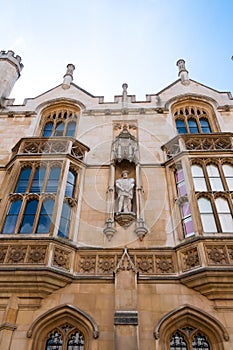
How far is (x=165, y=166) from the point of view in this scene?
418 inches

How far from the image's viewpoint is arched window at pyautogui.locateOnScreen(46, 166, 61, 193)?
30.4 feet

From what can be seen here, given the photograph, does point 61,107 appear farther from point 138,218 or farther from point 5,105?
point 138,218

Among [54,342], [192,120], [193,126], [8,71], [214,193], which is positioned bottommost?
[54,342]

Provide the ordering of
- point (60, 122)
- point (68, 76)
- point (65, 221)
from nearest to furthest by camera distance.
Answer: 1. point (65, 221)
2. point (60, 122)
3. point (68, 76)

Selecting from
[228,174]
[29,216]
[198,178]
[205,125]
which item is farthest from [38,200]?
[205,125]

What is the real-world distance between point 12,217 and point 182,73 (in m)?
11.9

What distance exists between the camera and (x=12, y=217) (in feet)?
28.2

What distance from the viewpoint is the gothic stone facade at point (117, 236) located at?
6746 millimetres

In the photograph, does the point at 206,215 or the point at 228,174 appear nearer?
the point at 206,215

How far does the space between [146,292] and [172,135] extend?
6.84 m

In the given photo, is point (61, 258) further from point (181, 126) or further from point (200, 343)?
point (181, 126)

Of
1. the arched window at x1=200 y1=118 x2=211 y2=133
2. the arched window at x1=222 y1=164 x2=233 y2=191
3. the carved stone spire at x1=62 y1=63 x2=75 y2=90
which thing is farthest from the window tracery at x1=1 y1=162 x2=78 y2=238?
the carved stone spire at x1=62 y1=63 x2=75 y2=90

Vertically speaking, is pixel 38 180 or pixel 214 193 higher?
pixel 38 180

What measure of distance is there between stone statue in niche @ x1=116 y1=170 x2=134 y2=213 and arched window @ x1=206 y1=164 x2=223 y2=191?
257 centimetres
